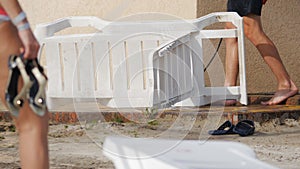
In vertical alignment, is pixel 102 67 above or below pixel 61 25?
below

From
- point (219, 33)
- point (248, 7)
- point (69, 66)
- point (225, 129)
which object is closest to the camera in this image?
point (225, 129)

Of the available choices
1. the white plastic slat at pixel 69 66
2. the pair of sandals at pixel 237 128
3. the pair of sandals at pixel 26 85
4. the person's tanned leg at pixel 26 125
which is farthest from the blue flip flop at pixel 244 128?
the pair of sandals at pixel 26 85

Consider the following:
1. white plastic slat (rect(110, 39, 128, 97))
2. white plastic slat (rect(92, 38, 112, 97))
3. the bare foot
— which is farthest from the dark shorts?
white plastic slat (rect(92, 38, 112, 97))

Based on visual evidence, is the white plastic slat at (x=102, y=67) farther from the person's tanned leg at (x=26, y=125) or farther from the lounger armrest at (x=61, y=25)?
the person's tanned leg at (x=26, y=125)

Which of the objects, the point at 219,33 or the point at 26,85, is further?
the point at 219,33

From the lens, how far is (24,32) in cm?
325

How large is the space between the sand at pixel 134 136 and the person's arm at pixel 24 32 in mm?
1923

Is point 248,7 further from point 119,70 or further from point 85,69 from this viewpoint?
point 85,69

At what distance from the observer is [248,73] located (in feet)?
24.6

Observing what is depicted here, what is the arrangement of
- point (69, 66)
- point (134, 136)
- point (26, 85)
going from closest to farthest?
point (26, 85), point (134, 136), point (69, 66)

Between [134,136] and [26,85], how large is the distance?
294 cm

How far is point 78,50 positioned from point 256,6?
1519 mm

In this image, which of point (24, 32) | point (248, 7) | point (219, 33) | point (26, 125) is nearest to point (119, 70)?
point (219, 33)

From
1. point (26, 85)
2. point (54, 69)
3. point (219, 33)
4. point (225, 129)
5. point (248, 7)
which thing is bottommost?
point (225, 129)
